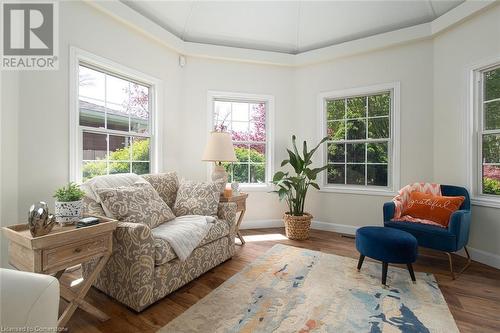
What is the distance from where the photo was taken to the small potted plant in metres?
1.60

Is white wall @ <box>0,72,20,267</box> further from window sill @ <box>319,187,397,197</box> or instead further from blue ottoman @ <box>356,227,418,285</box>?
window sill @ <box>319,187,397,197</box>

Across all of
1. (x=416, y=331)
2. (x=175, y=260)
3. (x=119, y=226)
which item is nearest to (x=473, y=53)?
(x=416, y=331)

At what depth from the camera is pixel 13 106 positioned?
197cm

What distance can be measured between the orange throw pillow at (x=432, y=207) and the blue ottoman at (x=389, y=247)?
27.9 inches

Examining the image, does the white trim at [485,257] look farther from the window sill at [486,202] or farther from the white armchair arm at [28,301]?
the white armchair arm at [28,301]

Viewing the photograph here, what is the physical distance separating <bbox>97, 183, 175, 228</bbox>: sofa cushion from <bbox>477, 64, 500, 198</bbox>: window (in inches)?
138

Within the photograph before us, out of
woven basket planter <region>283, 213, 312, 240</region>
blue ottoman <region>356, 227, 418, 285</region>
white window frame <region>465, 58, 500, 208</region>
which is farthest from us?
woven basket planter <region>283, 213, 312, 240</region>

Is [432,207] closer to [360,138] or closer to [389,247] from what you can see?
[389,247]

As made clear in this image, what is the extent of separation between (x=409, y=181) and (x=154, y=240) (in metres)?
3.31

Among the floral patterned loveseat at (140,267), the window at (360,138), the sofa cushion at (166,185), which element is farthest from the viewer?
the window at (360,138)

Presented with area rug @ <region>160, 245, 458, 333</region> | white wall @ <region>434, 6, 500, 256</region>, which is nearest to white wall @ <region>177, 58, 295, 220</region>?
area rug @ <region>160, 245, 458, 333</region>

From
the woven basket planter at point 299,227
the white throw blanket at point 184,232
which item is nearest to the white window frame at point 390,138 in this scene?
the woven basket planter at point 299,227

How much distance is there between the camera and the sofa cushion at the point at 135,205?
6.26ft

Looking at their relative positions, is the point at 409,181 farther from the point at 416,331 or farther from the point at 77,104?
the point at 77,104
